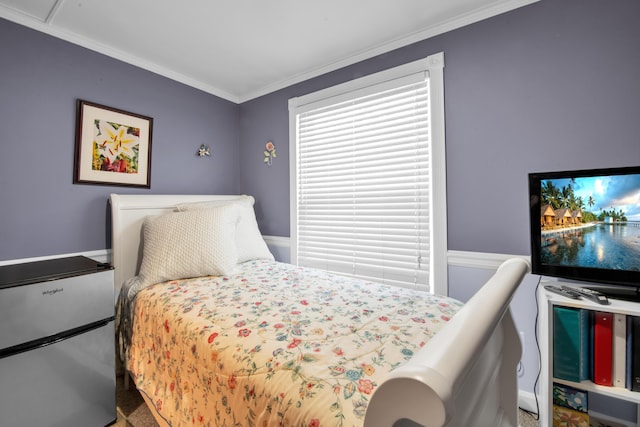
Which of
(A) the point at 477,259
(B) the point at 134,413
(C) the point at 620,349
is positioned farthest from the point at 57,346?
(C) the point at 620,349

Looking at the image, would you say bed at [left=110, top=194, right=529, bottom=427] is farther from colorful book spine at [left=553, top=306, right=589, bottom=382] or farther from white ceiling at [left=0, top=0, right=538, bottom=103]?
white ceiling at [left=0, top=0, right=538, bottom=103]

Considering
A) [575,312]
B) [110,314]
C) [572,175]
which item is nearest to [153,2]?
[110,314]

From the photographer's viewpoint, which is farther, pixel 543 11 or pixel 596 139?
pixel 543 11

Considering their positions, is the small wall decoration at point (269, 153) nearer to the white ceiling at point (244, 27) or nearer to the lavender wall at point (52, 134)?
the white ceiling at point (244, 27)

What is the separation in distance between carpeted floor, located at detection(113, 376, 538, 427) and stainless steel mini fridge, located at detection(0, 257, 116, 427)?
0.10m

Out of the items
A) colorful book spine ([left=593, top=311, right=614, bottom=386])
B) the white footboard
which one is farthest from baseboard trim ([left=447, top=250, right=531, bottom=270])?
the white footboard

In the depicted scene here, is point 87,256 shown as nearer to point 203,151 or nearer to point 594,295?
point 203,151

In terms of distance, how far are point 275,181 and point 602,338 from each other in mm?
2561

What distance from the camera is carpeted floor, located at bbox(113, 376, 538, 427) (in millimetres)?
1599

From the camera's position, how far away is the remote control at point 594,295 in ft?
4.04

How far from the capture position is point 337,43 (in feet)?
7.02

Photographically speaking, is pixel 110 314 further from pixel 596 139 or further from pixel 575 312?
pixel 596 139

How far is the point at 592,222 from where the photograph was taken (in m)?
1.39

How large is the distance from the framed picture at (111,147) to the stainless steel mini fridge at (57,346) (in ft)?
2.48
